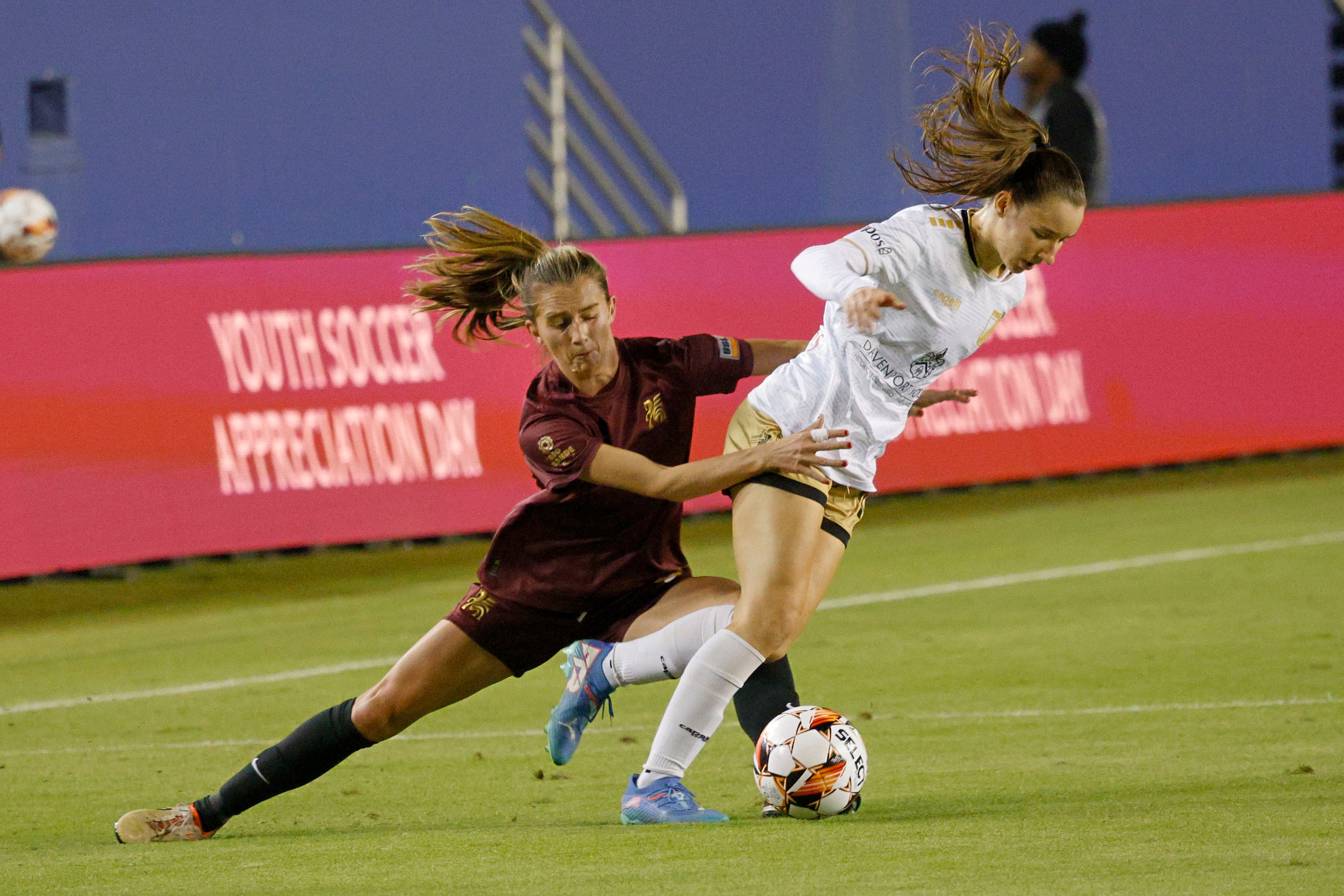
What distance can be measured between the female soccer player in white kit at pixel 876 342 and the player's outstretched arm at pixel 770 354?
0.22 metres

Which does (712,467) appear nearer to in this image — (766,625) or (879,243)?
(766,625)

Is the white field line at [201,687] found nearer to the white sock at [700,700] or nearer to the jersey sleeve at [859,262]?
the white sock at [700,700]

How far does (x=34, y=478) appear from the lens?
31.4 ft

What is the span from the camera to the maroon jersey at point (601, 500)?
5.17 meters

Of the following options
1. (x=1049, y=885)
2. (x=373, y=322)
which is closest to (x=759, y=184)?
(x=373, y=322)

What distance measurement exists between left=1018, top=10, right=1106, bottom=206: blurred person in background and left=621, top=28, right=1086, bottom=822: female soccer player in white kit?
6.64 m

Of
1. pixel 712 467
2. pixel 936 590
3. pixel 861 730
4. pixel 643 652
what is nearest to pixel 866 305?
pixel 712 467

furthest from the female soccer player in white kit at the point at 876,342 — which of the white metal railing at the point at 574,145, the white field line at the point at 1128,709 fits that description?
the white metal railing at the point at 574,145

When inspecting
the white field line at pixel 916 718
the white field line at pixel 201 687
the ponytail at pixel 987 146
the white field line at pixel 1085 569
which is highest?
the ponytail at pixel 987 146

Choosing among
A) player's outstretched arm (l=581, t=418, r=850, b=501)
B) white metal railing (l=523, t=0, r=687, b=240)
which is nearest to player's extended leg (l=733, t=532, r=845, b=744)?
player's outstretched arm (l=581, t=418, r=850, b=501)

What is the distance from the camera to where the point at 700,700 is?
4.94 metres

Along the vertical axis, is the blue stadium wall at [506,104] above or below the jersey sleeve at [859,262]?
above

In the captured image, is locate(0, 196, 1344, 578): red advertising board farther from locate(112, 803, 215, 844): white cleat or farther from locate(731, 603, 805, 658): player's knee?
locate(731, 603, 805, 658): player's knee

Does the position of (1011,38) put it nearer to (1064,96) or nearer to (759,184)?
(1064,96)
